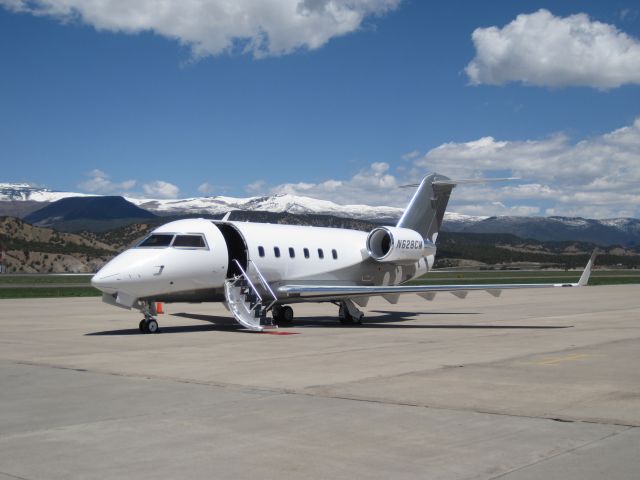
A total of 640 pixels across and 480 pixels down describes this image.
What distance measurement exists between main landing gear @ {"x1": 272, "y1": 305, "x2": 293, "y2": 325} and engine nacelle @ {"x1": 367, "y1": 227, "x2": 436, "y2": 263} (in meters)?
3.91

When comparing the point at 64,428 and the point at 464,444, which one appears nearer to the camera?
the point at 464,444

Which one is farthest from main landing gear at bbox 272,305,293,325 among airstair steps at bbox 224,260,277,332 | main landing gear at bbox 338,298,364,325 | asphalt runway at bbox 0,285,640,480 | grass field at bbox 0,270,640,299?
grass field at bbox 0,270,640,299

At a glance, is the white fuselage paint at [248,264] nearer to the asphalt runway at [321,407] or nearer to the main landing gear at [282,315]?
the main landing gear at [282,315]

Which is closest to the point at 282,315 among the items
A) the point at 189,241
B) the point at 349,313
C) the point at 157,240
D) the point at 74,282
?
the point at 349,313

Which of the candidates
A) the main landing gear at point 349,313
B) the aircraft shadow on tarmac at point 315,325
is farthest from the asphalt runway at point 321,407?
the main landing gear at point 349,313

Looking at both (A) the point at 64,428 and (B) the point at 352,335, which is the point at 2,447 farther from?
(B) the point at 352,335

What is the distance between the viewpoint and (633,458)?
6891 mm

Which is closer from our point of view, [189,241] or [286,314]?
[189,241]

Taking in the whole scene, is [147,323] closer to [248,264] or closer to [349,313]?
[248,264]

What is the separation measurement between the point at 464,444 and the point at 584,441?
1.23 meters

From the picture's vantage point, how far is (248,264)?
2250 cm

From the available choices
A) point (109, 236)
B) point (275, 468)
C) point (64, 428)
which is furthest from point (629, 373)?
point (109, 236)

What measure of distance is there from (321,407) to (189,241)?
12.6m

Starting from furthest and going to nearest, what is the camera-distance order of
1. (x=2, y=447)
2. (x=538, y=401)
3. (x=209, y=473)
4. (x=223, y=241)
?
(x=223, y=241) → (x=538, y=401) → (x=2, y=447) → (x=209, y=473)
